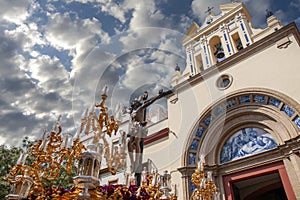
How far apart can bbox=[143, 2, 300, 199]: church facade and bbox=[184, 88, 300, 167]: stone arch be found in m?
0.03

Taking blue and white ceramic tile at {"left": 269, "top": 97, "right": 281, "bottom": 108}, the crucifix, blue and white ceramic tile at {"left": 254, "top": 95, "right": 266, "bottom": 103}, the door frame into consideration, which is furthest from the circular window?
the crucifix

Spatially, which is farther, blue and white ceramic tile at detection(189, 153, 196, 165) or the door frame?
blue and white ceramic tile at detection(189, 153, 196, 165)

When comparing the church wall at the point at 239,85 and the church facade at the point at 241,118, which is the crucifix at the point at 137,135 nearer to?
the church facade at the point at 241,118

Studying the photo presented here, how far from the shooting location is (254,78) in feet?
28.9

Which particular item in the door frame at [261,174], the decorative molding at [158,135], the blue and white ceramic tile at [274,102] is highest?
the decorative molding at [158,135]

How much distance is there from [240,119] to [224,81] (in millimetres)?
2155

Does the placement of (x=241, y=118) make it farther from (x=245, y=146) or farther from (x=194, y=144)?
(x=194, y=144)

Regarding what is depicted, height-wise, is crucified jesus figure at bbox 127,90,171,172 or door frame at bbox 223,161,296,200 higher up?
crucified jesus figure at bbox 127,90,171,172

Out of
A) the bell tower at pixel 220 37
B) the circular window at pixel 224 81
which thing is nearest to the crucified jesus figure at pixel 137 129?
the circular window at pixel 224 81

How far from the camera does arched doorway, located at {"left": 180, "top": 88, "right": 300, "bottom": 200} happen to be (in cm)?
695

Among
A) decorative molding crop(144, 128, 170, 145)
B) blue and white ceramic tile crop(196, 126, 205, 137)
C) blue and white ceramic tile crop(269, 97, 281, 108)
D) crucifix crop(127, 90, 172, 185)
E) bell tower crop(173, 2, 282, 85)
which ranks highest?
bell tower crop(173, 2, 282, 85)

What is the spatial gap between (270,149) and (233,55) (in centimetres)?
456

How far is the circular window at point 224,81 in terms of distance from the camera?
9.66 m

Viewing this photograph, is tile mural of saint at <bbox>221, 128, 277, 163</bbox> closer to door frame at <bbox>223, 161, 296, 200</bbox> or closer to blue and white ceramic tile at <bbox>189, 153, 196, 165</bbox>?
door frame at <bbox>223, 161, 296, 200</bbox>
